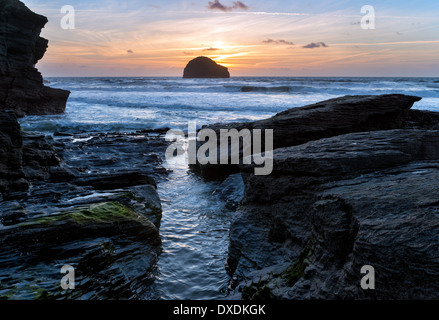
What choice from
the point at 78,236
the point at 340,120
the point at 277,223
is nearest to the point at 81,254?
the point at 78,236

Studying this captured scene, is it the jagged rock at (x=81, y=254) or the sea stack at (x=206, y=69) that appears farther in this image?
the sea stack at (x=206, y=69)

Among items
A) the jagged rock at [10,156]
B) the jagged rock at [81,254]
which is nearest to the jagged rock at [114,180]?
the jagged rock at [10,156]

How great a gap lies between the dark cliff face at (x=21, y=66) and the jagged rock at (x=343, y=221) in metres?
26.4

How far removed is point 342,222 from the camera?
3.56 m

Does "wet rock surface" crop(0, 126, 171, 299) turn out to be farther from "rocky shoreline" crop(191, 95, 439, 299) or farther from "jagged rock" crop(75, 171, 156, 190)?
"rocky shoreline" crop(191, 95, 439, 299)

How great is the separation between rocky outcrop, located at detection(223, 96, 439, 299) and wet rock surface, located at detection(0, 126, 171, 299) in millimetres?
1458

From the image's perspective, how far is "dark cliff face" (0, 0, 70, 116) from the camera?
26516 millimetres

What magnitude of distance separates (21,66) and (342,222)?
99.6ft

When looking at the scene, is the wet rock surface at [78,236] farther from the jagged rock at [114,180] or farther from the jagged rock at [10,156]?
the jagged rock at [10,156]

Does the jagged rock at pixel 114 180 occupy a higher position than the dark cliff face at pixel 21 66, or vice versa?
the dark cliff face at pixel 21 66

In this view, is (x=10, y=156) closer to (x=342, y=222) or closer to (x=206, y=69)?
(x=342, y=222)

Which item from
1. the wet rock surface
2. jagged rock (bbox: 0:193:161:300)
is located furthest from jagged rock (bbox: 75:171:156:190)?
jagged rock (bbox: 0:193:161:300)

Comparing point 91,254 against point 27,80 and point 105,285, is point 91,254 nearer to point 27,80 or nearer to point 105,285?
point 105,285

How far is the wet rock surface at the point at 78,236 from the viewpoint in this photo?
414 centimetres
